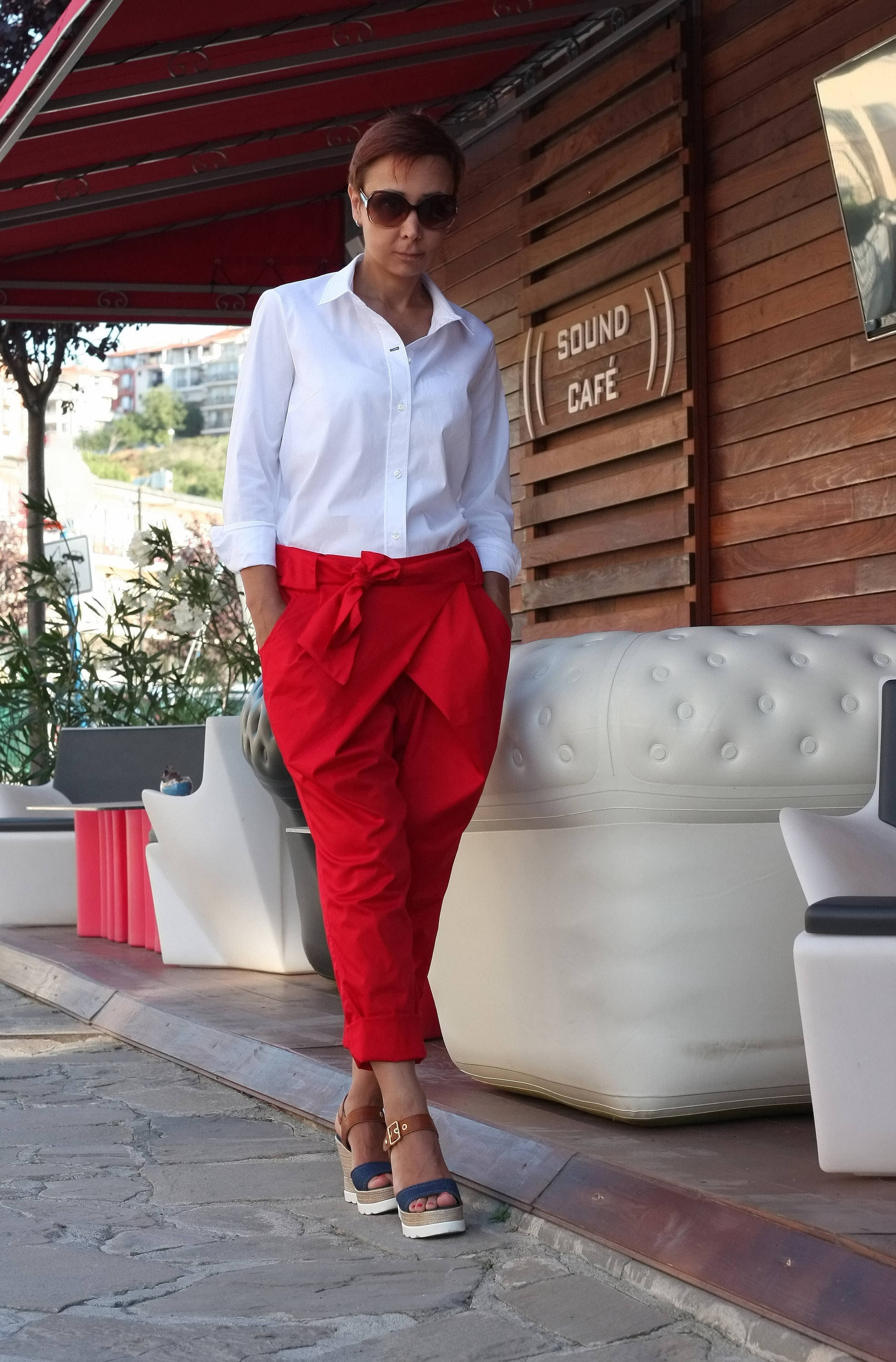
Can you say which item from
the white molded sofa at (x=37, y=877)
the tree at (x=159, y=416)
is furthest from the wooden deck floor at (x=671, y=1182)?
the tree at (x=159, y=416)

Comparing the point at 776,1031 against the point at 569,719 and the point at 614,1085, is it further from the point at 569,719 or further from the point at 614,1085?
the point at 569,719

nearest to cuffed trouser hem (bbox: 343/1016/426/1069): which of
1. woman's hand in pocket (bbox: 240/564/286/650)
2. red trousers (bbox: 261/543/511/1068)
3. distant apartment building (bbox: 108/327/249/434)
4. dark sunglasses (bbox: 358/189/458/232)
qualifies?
red trousers (bbox: 261/543/511/1068)

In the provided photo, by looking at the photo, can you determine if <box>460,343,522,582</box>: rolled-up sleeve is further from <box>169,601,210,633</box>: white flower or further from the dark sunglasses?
<box>169,601,210,633</box>: white flower

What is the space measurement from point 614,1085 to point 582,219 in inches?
170

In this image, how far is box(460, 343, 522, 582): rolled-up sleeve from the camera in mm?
2689

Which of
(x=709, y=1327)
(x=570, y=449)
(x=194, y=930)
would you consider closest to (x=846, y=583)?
(x=570, y=449)

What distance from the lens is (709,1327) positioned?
6.49 feet

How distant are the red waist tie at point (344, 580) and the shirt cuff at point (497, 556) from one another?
0.08 metres

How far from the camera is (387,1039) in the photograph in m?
2.42

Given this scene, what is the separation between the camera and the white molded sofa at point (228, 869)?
16.2 feet

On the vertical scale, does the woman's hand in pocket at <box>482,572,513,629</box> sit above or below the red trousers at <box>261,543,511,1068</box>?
above

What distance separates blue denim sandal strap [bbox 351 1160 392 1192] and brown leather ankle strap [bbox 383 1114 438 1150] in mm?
136

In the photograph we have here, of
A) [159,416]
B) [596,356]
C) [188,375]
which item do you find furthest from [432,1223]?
[188,375]

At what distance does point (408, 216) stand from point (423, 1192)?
Answer: 1.45m
